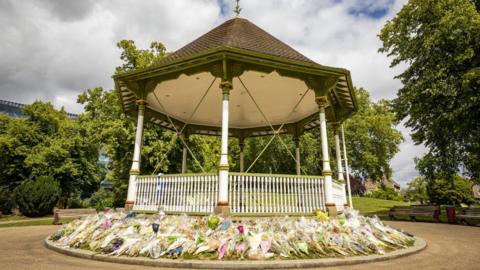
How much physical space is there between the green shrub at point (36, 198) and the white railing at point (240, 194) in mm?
16040

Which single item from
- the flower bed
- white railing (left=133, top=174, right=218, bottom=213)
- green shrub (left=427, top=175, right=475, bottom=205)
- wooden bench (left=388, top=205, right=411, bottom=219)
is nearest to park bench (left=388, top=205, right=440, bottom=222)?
wooden bench (left=388, top=205, right=411, bottom=219)

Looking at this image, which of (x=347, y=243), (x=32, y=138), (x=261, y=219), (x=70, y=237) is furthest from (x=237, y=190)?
(x=32, y=138)

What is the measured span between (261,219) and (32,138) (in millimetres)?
29487

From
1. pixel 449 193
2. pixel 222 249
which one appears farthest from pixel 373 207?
pixel 222 249

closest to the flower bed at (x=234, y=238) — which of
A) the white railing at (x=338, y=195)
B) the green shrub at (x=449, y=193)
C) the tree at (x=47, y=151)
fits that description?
the white railing at (x=338, y=195)

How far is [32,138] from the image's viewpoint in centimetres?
2761

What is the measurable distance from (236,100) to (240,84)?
159 centimetres

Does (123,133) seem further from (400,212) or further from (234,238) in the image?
(400,212)

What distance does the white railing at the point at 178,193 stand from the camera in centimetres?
752

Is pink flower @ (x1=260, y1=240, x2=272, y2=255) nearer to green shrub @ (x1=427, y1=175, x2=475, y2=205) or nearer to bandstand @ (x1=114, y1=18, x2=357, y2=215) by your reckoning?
bandstand @ (x1=114, y1=18, x2=357, y2=215)

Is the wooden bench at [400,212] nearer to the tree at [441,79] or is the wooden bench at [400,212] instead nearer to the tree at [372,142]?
the tree at [441,79]

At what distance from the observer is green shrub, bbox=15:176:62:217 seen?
19.8 metres

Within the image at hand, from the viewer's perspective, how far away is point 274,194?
7684 millimetres

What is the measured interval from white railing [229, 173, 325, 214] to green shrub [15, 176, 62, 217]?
18903 millimetres
